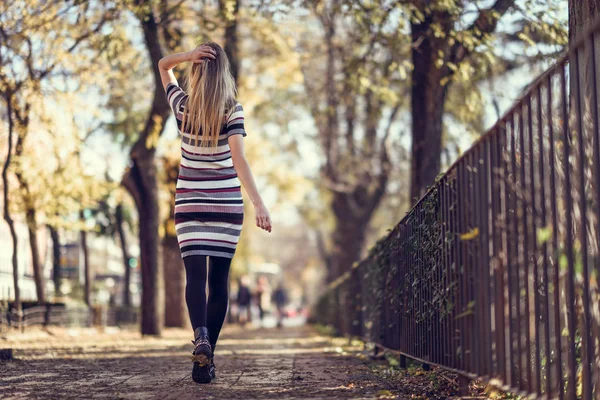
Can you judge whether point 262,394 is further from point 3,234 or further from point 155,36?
point 3,234

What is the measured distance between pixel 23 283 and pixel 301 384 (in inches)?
1116

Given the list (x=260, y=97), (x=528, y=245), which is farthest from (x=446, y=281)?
(x=260, y=97)

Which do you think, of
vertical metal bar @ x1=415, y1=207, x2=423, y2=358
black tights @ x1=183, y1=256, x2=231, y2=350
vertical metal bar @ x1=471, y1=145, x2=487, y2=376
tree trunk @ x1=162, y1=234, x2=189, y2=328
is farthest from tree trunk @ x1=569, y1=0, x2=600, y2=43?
tree trunk @ x1=162, y1=234, x2=189, y2=328

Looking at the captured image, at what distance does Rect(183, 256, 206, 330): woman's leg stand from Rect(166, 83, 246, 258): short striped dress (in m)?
0.06

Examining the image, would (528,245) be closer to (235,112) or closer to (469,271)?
(469,271)

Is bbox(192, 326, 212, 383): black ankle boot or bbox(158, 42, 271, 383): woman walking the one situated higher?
bbox(158, 42, 271, 383): woman walking

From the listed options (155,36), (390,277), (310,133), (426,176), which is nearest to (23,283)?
(310,133)

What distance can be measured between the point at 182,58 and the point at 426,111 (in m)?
6.89

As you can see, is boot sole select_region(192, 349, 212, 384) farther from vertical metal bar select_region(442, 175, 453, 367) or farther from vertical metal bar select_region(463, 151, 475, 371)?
vertical metal bar select_region(463, 151, 475, 371)

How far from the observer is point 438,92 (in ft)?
41.3

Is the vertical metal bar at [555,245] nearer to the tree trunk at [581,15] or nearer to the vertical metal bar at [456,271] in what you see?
the vertical metal bar at [456,271]

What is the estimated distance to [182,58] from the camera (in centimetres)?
627

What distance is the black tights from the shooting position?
582 centimetres

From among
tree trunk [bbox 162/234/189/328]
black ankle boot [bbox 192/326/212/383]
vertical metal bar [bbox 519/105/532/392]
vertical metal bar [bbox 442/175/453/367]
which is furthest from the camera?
tree trunk [bbox 162/234/189/328]
